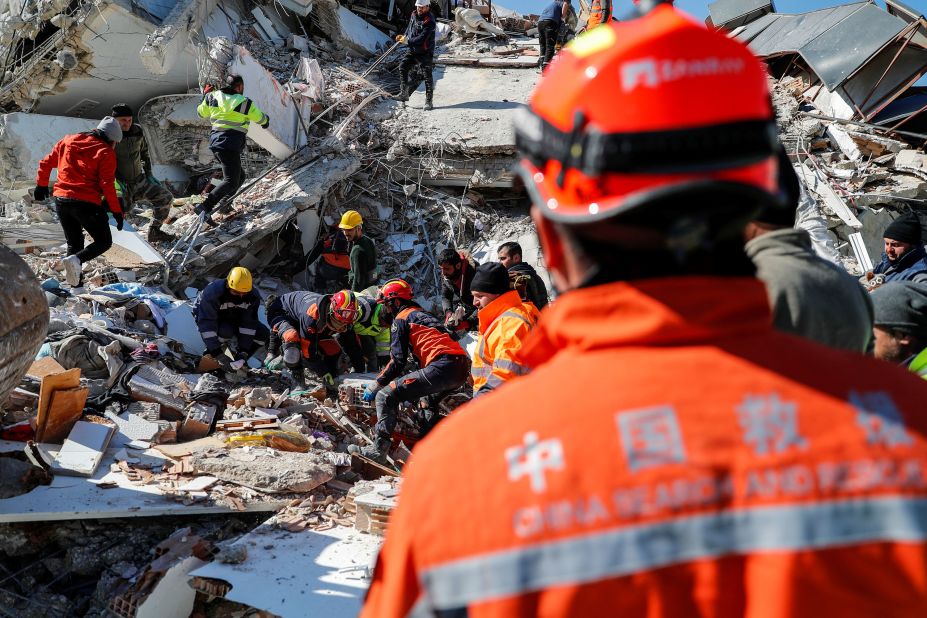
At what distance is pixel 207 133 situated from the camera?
11578mm

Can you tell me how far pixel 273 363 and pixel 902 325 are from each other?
612 cm

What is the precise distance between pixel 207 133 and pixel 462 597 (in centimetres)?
1192

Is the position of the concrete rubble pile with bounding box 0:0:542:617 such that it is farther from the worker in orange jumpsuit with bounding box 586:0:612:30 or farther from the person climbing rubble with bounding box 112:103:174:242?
the worker in orange jumpsuit with bounding box 586:0:612:30

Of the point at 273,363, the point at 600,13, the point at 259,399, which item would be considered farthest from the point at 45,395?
the point at 600,13

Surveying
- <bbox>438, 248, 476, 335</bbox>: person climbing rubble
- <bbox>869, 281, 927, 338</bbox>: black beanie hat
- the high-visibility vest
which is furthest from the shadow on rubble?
the high-visibility vest

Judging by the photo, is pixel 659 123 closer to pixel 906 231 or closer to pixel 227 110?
pixel 906 231

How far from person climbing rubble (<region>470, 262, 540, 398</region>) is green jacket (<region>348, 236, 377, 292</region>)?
384 cm

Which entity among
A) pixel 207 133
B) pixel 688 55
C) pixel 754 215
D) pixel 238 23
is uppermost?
pixel 688 55

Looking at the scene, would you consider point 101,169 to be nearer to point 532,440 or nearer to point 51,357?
point 51,357

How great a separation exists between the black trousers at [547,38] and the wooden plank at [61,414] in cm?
993

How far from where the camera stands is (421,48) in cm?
1125

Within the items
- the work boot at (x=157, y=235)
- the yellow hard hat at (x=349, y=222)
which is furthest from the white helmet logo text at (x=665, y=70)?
the work boot at (x=157, y=235)

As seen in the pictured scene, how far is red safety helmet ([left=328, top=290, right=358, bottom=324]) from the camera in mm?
6918

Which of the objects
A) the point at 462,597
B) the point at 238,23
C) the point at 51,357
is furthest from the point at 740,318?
the point at 238,23
